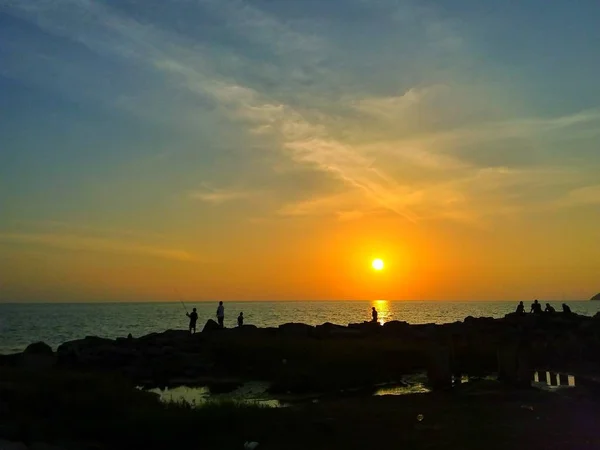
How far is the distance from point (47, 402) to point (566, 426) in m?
12.1

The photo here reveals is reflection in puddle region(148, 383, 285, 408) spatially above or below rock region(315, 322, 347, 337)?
below

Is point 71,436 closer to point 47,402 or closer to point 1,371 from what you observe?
point 47,402

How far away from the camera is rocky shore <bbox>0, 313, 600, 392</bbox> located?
71.7 ft

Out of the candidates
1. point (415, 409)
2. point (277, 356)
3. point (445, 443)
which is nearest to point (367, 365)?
point (277, 356)

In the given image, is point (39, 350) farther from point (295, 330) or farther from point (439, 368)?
point (439, 368)

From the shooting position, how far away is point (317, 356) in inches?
1043

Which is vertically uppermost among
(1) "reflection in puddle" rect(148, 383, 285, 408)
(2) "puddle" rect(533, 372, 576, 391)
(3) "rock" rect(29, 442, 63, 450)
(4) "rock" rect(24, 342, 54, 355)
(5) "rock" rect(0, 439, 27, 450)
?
(4) "rock" rect(24, 342, 54, 355)

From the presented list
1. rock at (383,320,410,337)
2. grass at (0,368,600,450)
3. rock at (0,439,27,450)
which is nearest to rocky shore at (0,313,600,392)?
rock at (383,320,410,337)

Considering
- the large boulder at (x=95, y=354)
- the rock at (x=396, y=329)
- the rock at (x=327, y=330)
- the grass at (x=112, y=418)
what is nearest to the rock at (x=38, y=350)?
the large boulder at (x=95, y=354)

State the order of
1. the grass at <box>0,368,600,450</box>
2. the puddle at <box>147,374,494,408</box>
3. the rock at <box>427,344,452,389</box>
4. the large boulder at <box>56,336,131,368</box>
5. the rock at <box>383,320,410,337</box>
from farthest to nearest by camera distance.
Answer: the rock at <box>383,320,410,337</box>
the large boulder at <box>56,336,131,368</box>
the rock at <box>427,344,452,389</box>
the puddle at <box>147,374,494,408</box>
the grass at <box>0,368,600,450</box>

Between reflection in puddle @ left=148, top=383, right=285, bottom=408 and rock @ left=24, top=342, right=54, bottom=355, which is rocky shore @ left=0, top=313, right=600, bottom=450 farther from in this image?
reflection in puddle @ left=148, top=383, right=285, bottom=408

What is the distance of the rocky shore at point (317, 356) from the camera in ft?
71.7

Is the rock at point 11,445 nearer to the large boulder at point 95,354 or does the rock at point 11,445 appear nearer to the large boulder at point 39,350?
the large boulder at point 95,354

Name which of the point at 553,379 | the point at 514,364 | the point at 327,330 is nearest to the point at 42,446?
the point at 514,364
